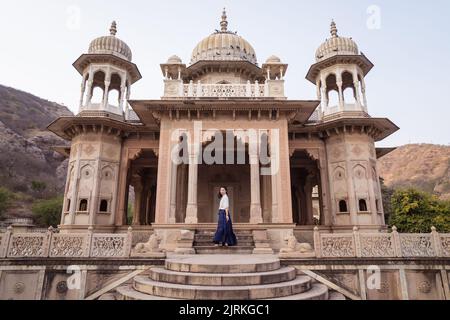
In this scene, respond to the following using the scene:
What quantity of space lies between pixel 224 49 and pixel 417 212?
17.9 meters

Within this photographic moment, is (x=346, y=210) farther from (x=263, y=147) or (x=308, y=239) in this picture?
(x=263, y=147)

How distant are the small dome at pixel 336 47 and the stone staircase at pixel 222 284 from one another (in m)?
14.6

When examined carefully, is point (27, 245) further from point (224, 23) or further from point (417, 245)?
point (224, 23)

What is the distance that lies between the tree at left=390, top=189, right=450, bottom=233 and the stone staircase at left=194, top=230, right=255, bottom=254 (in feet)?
45.2

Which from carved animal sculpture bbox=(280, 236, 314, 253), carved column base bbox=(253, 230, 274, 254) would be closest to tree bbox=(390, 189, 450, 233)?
carved column base bbox=(253, 230, 274, 254)

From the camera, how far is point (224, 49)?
18656 millimetres

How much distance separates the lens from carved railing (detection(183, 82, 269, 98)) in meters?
13.2

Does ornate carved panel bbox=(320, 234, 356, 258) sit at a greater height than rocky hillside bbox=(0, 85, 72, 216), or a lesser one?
lesser

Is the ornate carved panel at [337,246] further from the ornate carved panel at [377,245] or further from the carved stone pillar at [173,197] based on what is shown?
the carved stone pillar at [173,197]

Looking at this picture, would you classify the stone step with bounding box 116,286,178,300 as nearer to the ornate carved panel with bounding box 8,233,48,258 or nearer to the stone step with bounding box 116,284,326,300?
the stone step with bounding box 116,284,326,300

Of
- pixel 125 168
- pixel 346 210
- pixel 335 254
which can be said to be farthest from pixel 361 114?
pixel 125 168

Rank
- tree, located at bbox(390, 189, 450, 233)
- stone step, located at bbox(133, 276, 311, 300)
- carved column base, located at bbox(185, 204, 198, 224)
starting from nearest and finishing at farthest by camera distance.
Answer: stone step, located at bbox(133, 276, 311, 300), carved column base, located at bbox(185, 204, 198, 224), tree, located at bbox(390, 189, 450, 233)

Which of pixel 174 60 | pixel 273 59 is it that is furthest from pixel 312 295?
pixel 174 60

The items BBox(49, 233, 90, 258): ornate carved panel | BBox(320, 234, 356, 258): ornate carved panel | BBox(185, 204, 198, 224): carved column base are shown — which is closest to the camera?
BBox(49, 233, 90, 258): ornate carved panel
